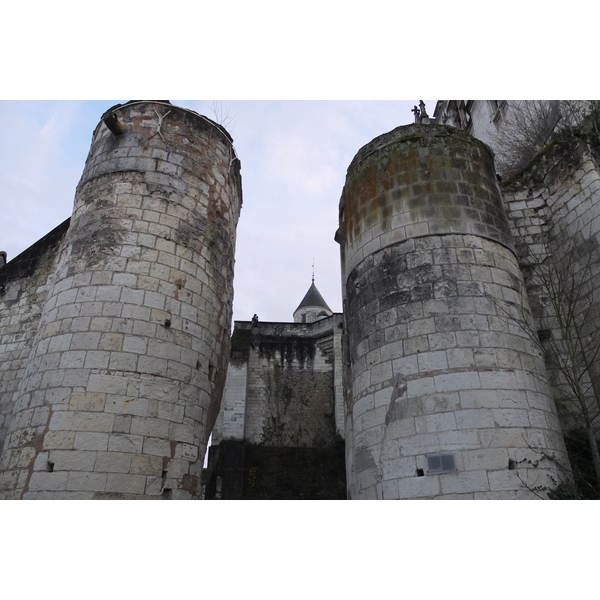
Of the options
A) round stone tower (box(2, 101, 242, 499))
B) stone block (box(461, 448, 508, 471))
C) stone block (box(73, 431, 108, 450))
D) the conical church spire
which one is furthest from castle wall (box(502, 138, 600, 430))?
the conical church spire

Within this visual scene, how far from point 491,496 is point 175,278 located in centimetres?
534

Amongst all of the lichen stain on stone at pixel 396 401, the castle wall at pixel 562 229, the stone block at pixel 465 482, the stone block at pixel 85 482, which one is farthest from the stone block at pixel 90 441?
the castle wall at pixel 562 229

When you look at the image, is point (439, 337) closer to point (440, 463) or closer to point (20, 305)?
point (440, 463)

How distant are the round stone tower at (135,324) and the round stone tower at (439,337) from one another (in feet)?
7.99

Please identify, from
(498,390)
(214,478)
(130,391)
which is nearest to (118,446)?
(130,391)

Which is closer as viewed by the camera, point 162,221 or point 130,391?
point 130,391

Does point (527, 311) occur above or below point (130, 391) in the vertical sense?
above

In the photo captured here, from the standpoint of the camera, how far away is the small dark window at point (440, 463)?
19.1 feet

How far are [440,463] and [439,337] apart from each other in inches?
64.0

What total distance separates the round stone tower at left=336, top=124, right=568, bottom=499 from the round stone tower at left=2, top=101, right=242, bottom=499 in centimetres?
244

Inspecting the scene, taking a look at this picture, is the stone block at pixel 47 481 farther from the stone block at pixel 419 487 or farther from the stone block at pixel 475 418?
the stone block at pixel 475 418

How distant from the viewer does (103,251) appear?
7.61 meters

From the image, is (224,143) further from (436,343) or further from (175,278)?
(436,343)

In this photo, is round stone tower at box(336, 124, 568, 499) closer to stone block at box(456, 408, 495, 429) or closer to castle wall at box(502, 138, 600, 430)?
stone block at box(456, 408, 495, 429)
